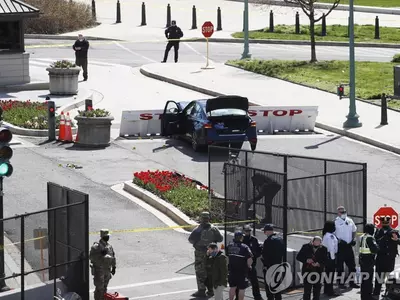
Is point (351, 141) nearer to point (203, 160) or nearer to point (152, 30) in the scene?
point (203, 160)

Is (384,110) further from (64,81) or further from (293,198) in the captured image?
(293,198)

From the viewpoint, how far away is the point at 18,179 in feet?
91.8

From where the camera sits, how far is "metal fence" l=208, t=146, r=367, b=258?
68.8 ft

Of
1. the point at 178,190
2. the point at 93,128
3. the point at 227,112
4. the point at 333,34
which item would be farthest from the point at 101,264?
the point at 333,34

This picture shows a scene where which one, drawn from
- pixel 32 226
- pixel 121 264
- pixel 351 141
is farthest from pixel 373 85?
pixel 32 226

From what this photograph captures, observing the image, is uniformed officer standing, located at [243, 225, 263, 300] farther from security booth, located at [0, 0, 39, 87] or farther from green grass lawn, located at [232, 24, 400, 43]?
green grass lawn, located at [232, 24, 400, 43]

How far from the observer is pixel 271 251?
19.5 meters

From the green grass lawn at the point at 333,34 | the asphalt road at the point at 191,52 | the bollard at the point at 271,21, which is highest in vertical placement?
the bollard at the point at 271,21

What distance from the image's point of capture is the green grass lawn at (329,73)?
4084 cm

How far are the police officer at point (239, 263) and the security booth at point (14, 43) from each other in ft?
72.2

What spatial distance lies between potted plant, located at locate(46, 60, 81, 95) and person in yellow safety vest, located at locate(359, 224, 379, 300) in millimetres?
20832

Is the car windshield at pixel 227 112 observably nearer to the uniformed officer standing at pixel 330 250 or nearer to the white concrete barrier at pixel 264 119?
the white concrete barrier at pixel 264 119

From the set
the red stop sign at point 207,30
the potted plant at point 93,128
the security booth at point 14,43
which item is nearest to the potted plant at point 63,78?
the security booth at point 14,43

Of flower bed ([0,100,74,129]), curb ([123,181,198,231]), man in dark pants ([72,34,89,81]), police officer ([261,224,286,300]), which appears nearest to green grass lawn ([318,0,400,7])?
man in dark pants ([72,34,89,81])
